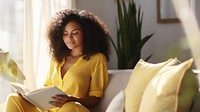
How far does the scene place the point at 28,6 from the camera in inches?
108

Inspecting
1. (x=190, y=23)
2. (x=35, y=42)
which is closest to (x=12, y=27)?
(x=35, y=42)

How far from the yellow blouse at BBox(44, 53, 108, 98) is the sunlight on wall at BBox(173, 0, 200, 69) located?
3.49ft

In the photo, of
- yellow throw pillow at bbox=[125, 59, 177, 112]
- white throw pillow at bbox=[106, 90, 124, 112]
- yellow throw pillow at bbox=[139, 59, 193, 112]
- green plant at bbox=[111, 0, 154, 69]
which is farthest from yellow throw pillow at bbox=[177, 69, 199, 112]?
green plant at bbox=[111, 0, 154, 69]

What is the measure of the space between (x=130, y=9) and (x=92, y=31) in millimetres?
827

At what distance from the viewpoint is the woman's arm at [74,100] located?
2090 mm

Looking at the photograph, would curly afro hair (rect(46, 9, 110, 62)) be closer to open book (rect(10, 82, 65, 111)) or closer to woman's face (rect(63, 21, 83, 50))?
woman's face (rect(63, 21, 83, 50))

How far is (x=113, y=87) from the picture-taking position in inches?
90.1

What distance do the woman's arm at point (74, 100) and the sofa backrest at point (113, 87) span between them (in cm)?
5

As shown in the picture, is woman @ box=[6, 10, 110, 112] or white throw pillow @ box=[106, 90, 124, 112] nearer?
white throw pillow @ box=[106, 90, 124, 112]

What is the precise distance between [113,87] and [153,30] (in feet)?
4.15

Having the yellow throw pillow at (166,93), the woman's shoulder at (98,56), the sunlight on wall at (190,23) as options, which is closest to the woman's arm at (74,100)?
the woman's shoulder at (98,56)

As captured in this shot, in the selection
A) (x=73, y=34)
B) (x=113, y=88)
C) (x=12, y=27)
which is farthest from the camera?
(x=12, y=27)

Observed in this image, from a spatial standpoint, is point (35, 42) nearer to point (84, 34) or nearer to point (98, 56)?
point (84, 34)

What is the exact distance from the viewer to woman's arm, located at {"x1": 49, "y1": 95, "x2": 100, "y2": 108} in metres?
2.09
